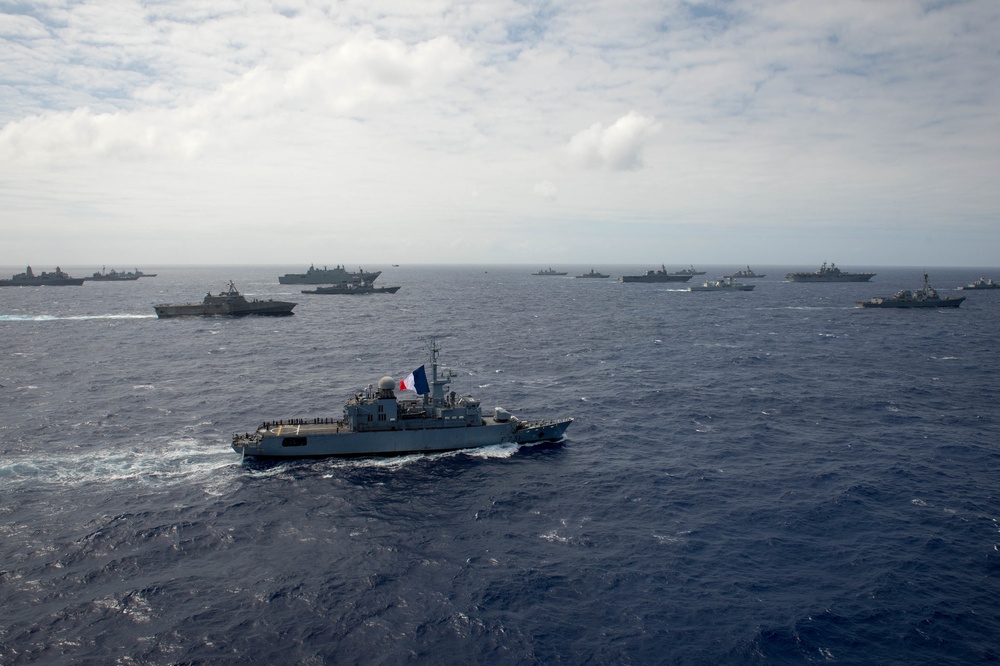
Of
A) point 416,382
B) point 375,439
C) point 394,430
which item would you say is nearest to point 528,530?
point 394,430

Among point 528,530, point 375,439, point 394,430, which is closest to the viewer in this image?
point 528,530

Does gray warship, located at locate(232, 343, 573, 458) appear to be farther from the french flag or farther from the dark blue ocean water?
the dark blue ocean water

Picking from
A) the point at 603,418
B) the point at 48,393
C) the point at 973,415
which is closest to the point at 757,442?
the point at 603,418

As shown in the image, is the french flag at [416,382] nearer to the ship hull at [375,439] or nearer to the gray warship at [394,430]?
the gray warship at [394,430]

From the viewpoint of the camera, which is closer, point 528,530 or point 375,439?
point 528,530

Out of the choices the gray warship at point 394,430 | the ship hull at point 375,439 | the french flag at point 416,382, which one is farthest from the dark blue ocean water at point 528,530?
the french flag at point 416,382

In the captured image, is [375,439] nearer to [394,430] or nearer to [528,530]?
[394,430]
